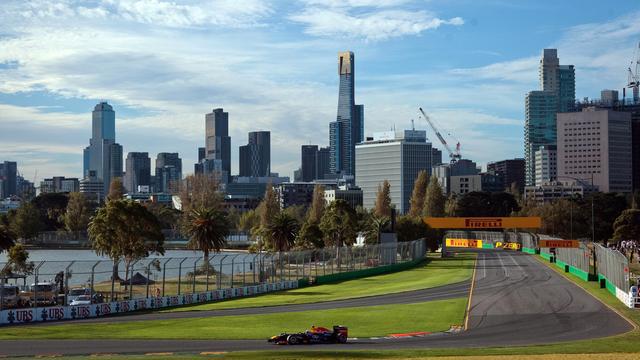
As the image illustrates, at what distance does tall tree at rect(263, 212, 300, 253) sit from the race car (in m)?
75.1

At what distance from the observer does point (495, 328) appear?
5294 centimetres

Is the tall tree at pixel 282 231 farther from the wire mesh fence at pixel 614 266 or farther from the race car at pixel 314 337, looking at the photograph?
the race car at pixel 314 337

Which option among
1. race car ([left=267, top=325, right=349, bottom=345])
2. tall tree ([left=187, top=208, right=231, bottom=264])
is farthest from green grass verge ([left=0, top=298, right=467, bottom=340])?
tall tree ([left=187, top=208, right=231, bottom=264])

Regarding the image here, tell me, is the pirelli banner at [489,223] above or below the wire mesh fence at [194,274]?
Answer: above

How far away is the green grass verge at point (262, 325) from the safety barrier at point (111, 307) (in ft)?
9.88

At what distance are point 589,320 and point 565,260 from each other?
54.8 m

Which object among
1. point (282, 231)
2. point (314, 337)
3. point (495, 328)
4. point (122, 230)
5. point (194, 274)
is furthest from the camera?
point (282, 231)

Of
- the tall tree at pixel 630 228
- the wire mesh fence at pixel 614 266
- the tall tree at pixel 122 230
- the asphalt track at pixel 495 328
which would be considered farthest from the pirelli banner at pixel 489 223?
the tall tree at pixel 122 230

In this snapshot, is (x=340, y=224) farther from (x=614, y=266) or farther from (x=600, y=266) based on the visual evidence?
(x=614, y=266)

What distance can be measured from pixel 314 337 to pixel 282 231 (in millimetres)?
76304

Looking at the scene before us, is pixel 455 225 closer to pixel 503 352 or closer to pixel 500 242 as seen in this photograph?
pixel 500 242

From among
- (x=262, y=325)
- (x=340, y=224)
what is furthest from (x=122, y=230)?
(x=340, y=224)

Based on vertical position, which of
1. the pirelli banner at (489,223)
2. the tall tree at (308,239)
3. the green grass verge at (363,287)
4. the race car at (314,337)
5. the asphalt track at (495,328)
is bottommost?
the green grass verge at (363,287)

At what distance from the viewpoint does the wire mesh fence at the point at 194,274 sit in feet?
216
